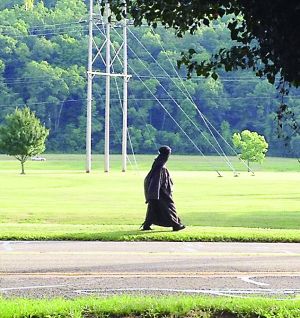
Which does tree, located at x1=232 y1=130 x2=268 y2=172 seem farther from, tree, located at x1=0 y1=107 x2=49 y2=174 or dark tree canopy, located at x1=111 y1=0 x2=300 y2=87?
dark tree canopy, located at x1=111 y1=0 x2=300 y2=87

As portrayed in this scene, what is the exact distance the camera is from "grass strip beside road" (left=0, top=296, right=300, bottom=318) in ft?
26.5

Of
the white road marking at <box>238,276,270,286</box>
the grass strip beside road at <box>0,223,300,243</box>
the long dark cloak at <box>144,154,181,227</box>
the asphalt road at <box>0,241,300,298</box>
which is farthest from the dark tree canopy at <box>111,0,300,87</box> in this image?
the long dark cloak at <box>144,154,181,227</box>

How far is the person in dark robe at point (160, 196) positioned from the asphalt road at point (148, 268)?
1.62 metres

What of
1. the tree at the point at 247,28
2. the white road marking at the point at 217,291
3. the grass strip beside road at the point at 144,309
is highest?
the tree at the point at 247,28

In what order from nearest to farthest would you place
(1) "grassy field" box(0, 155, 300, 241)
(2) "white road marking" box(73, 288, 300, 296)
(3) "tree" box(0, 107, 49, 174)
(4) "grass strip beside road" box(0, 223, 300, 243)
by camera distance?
(2) "white road marking" box(73, 288, 300, 296) → (4) "grass strip beside road" box(0, 223, 300, 243) → (1) "grassy field" box(0, 155, 300, 241) → (3) "tree" box(0, 107, 49, 174)

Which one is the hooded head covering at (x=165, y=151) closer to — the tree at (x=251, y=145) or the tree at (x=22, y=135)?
the tree at (x=22, y=135)

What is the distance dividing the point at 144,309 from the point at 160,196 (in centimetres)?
1098

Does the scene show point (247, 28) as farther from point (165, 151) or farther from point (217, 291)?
point (165, 151)

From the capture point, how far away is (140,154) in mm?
114125

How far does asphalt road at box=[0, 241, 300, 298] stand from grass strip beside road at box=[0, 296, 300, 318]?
1.86 metres

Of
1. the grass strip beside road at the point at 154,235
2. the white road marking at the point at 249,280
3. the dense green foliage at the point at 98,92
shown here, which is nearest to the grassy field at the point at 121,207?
the grass strip beside road at the point at 154,235

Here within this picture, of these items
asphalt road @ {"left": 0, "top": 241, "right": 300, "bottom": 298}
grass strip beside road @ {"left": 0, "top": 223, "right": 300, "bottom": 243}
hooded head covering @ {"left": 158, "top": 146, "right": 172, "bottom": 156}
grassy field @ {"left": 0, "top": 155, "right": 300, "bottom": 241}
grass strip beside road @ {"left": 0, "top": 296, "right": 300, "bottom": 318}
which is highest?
hooded head covering @ {"left": 158, "top": 146, "right": 172, "bottom": 156}

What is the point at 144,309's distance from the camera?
8.38 metres

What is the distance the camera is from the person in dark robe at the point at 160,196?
19219 mm
